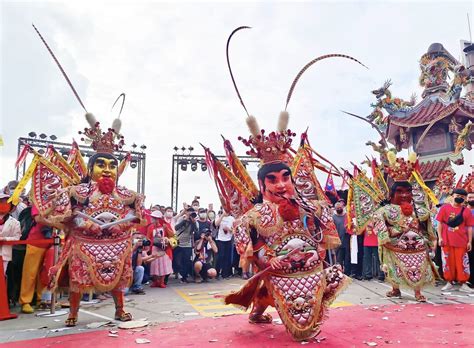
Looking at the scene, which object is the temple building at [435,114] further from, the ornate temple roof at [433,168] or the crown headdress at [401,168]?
the crown headdress at [401,168]

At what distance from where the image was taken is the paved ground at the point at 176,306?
3.71 meters

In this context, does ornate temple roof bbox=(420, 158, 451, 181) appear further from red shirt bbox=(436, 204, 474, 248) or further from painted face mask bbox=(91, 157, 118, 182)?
painted face mask bbox=(91, 157, 118, 182)

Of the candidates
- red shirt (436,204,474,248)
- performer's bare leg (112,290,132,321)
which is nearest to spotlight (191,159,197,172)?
red shirt (436,204,474,248)

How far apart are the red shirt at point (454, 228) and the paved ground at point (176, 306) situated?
780mm

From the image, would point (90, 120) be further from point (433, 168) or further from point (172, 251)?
point (433, 168)

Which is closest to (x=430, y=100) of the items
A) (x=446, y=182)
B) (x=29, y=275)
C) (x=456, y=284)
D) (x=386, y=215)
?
(x=446, y=182)

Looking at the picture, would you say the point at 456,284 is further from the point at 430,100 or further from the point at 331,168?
the point at 430,100

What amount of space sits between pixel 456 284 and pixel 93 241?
19.1 ft

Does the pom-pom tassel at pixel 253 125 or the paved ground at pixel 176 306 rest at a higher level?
the pom-pom tassel at pixel 253 125

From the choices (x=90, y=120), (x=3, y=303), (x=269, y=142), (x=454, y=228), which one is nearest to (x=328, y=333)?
(x=269, y=142)

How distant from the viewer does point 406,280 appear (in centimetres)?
481

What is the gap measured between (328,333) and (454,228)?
381cm

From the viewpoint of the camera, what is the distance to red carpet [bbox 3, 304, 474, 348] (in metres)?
3.00

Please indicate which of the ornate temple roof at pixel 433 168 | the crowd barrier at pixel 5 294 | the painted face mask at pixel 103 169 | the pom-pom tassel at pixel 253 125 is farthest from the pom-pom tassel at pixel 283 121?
the ornate temple roof at pixel 433 168
